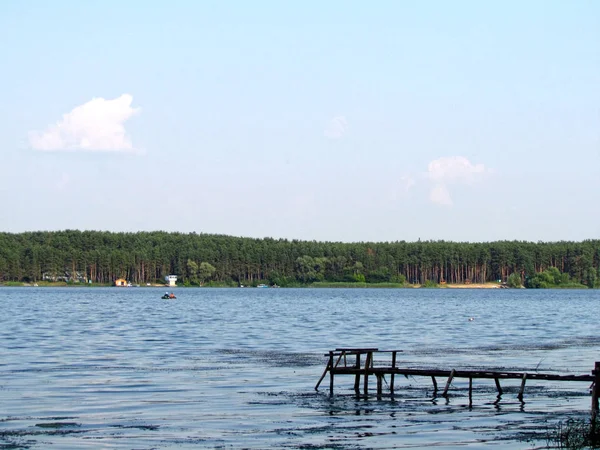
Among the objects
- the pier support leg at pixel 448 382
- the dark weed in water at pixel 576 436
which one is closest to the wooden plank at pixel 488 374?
the pier support leg at pixel 448 382

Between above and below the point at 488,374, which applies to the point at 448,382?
below

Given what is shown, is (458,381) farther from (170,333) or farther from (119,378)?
(170,333)

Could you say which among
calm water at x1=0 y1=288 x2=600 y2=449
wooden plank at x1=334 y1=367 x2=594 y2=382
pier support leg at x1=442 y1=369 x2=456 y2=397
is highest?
wooden plank at x1=334 y1=367 x2=594 y2=382

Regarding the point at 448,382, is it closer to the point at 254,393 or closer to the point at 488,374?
the point at 488,374

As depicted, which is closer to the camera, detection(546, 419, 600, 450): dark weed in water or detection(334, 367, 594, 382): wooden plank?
detection(546, 419, 600, 450): dark weed in water

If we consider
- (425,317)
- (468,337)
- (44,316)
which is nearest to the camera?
(468,337)

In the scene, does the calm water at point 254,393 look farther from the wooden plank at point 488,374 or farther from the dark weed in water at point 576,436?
the wooden plank at point 488,374

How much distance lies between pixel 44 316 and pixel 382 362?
178ft

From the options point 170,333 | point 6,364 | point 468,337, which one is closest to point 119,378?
point 6,364

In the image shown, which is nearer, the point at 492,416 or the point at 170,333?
the point at 492,416

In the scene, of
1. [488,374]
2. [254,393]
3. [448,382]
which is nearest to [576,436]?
[488,374]

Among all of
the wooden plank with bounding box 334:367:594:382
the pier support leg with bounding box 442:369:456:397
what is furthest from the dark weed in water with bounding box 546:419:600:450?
the pier support leg with bounding box 442:369:456:397

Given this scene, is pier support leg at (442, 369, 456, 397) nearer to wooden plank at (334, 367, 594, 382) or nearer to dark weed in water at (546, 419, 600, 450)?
wooden plank at (334, 367, 594, 382)

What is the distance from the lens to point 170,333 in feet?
235
